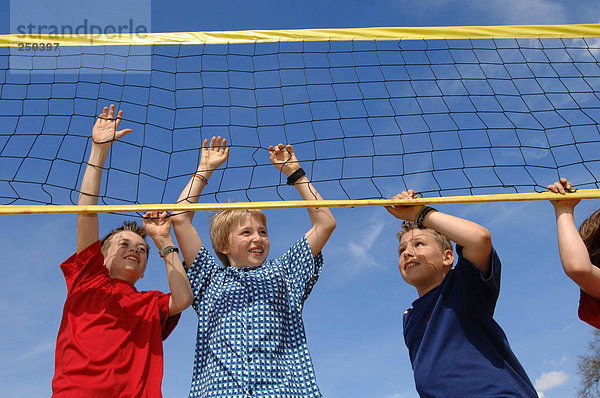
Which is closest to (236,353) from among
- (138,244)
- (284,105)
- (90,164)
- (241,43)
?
(138,244)

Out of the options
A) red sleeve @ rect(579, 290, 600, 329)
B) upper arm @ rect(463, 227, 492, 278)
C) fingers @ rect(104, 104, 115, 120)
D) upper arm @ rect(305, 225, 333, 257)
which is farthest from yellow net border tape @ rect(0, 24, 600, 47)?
red sleeve @ rect(579, 290, 600, 329)

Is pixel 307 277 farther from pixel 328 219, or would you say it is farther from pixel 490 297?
pixel 490 297

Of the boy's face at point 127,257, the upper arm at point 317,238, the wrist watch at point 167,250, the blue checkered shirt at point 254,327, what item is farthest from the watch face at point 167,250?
the upper arm at point 317,238

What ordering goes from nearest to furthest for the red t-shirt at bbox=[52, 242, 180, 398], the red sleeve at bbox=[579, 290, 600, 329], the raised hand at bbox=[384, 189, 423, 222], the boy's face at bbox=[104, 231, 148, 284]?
the red t-shirt at bbox=[52, 242, 180, 398], the red sleeve at bbox=[579, 290, 600, 329], the raised hand at bbox=[384, 189, 423, 222], the boy's face at bbox=[104, 231, 148, 284]

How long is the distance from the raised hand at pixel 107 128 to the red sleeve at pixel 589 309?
2.83 m

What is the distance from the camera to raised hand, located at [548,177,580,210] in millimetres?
3008

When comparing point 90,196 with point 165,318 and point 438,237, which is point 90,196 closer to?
point 165,318

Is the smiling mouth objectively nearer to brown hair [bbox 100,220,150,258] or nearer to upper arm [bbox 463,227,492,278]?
brown hair [bbox 100,220,150,258]

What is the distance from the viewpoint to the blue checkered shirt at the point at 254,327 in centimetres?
273

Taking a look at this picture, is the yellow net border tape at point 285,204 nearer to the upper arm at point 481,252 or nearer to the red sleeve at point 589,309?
the upper arm at point 481,252

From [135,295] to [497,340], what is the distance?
2042 millimetres

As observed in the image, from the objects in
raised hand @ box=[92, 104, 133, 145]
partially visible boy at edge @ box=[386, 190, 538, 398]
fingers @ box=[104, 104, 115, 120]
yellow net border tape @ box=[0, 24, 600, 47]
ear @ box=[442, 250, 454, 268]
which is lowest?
partially visible boy at edge @ box=[386, 190, 538, 398]

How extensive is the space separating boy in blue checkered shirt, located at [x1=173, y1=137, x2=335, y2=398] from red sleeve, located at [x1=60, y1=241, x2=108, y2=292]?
47 centimetres

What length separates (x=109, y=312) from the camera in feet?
10.1
